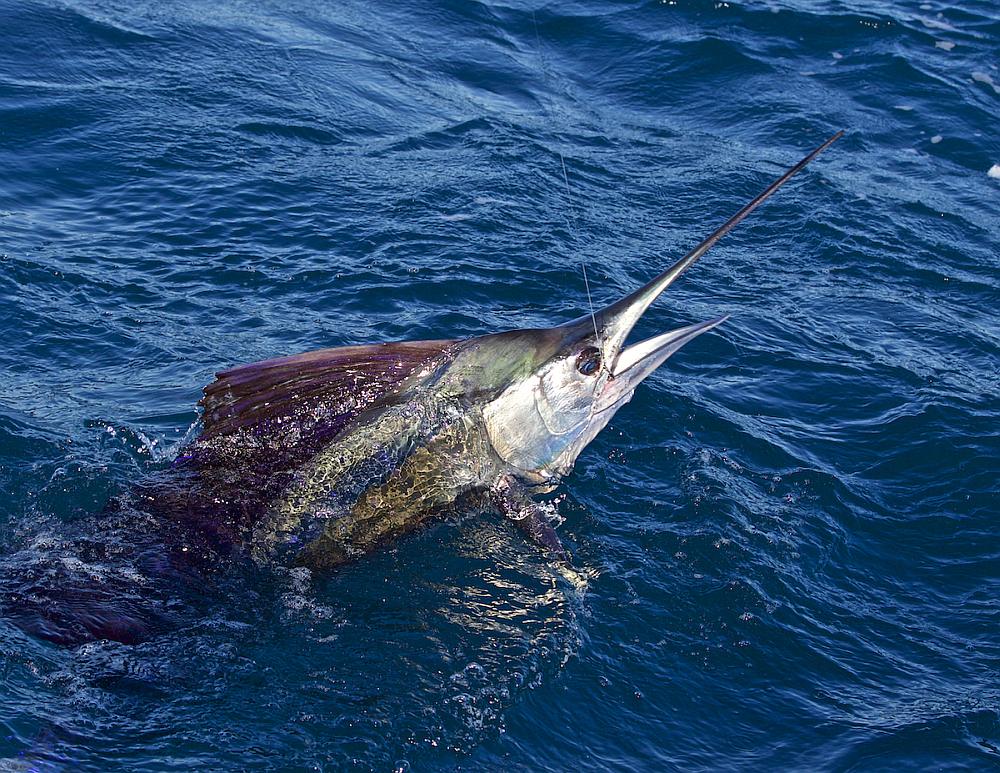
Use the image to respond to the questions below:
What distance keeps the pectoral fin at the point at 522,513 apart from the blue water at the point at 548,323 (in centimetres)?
16

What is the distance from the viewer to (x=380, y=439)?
5.03 m

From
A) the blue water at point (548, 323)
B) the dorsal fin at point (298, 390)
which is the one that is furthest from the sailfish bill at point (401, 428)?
the blue water at point (548, 323)

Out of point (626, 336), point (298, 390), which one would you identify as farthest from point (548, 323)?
point (298, 390)

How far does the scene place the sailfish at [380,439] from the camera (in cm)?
495

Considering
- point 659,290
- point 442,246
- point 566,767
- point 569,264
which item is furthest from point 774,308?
point 566,767

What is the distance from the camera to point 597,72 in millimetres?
11898

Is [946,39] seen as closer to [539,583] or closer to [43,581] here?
[539,583]

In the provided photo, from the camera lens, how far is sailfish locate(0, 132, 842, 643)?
195 inches

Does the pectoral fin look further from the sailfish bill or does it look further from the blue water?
the blue water

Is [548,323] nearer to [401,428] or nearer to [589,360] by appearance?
[589,360]

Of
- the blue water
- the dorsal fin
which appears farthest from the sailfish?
the blue water

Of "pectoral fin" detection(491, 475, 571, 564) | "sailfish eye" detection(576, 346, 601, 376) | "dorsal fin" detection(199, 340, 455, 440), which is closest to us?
"dorsal fin" detection(199, 340, 455, 440)

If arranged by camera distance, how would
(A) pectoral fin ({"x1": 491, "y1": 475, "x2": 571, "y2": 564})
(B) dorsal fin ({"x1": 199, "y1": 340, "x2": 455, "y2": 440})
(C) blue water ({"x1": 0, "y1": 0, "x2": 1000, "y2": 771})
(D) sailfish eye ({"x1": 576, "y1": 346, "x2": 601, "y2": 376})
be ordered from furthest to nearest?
1. (A) pectoral fin ({"x1": 491, "y1": 475, "x2": 571, "y2": 564})
2. (D) sailfish eye ({"x1": 576, "y1": 346, "x2": 601, "y2": 376})
3. (B) dorsal fin ({"x1": 199, "y1": 340, "x2": 455, "y2": 440})
4. (C) blue water ({"x1": 0, "y1": 0, "x2": 1000, "y2": 771})

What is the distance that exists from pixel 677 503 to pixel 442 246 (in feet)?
10.1
